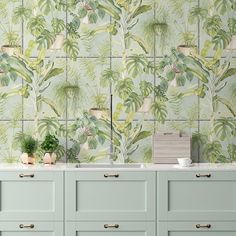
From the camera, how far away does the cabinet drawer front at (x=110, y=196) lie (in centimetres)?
461

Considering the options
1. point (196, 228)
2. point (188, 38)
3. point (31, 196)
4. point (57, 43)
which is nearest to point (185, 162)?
point (196, 228)

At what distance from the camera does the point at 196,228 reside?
4.61m

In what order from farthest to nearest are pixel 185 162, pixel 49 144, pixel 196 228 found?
pixel 49 144
pixel 185 162
pixel 196 228

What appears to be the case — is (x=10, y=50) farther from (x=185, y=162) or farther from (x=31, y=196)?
(x=185, y=162)

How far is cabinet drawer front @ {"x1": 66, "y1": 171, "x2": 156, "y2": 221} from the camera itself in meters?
4.61

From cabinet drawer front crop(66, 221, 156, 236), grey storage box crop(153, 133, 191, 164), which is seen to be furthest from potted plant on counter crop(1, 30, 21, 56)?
cabinet drawer front crop(66, 221, 156, 236)

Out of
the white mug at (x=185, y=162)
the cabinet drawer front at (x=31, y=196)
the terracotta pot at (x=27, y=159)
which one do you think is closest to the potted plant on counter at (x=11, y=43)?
the terracotta pot at (x=27, y=159)

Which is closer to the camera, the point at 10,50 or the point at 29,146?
the point at 29,146

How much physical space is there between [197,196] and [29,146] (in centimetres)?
129

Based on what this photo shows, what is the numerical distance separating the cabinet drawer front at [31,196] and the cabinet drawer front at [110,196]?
0.08m

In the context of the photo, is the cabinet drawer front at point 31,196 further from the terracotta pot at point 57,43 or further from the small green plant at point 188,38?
the small green plant at point 188,38

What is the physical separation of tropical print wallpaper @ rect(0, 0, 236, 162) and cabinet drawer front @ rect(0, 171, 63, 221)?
1.48 ft

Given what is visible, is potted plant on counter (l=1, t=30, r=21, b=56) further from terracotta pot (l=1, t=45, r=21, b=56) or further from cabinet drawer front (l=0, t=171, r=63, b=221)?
cabinet drawer front (l=0, t=171, r=63, b=221)

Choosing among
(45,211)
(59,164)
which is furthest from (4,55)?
(45,211)
